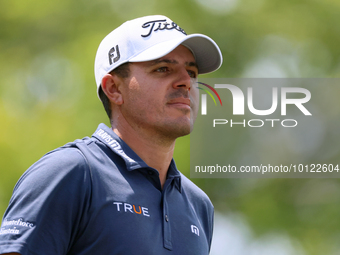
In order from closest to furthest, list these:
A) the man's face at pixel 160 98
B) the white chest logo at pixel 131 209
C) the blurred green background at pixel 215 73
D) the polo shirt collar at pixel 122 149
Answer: the white chest logo at pixel 131 209 → the polo shirt collar at pixel 122 149 → the man's face at pixel 160 98 → the blurred green background at pixel 215 73

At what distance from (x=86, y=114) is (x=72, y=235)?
549 cm

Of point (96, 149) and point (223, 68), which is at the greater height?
point (223, 68)

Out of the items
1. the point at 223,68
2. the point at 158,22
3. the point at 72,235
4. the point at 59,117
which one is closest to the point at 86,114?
the point at 59,117

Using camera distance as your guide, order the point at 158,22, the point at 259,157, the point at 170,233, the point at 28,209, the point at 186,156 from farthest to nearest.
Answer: the point at 259,157, the point at 186,156, the point at 158,22, the point at 170,233, the point at 28,209

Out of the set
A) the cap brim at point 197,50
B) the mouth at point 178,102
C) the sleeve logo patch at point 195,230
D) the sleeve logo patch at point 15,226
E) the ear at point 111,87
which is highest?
the cap brim at point 197,50

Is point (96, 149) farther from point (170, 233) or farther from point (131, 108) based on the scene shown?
point (170, 233)

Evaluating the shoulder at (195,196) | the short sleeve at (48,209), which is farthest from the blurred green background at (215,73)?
the short sleeve at (48,209)

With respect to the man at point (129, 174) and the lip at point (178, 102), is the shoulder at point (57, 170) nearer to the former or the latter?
the man at point (129, 174)

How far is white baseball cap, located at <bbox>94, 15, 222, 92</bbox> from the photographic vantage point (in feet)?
6.90

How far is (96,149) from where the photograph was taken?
1961 mm

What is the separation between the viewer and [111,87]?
2.21 m

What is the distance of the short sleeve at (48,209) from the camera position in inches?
62.8

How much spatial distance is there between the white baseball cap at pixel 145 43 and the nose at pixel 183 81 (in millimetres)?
131

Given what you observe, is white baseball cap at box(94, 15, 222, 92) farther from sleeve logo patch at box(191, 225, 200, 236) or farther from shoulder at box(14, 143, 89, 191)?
sleeve logo patch at box(191, 225, 200, 236)
